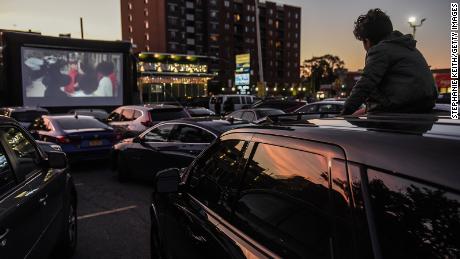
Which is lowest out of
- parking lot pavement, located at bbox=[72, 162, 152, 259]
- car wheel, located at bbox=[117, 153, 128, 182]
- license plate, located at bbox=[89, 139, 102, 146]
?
parking lot pavement, located at bbox=[72, 162, 152, 259]

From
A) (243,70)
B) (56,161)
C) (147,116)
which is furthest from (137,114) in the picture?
(243,70)

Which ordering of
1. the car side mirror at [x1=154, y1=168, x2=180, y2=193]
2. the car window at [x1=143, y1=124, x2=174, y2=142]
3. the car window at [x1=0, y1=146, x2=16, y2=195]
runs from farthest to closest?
the car window at [x1=143, y1=124, x2=174, y2=142], the car side mirror at [x1=154, y1=168, x2=180, y2=193], the car window at [x1=0, y1=146, x2=16, y2=195]

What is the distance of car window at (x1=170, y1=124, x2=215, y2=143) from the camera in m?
7.17

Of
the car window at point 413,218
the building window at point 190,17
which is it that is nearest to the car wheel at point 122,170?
→ the car window at point 413,218

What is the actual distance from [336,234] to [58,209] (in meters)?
3.26

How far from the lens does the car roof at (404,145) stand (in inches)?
45.3

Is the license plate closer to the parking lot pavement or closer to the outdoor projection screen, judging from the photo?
the parking lot pavement

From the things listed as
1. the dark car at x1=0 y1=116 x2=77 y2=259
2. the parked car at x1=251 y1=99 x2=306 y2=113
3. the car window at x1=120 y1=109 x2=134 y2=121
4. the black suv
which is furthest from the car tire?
the parked car at x1=251 y1=99 x2=306 y2=113

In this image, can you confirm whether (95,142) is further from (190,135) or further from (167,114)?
(190,135)

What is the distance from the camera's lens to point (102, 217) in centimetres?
624

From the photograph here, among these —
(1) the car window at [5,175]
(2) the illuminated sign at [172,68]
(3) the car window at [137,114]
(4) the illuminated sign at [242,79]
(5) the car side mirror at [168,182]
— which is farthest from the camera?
(2) the illuminated sign at [172,68]

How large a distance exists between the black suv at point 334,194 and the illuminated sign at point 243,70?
1561 inches

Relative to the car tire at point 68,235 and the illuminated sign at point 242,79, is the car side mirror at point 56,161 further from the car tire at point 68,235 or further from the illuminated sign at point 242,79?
the illuminated sign at point 242,79

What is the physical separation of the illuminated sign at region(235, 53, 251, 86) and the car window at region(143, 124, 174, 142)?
33681 millimetres
